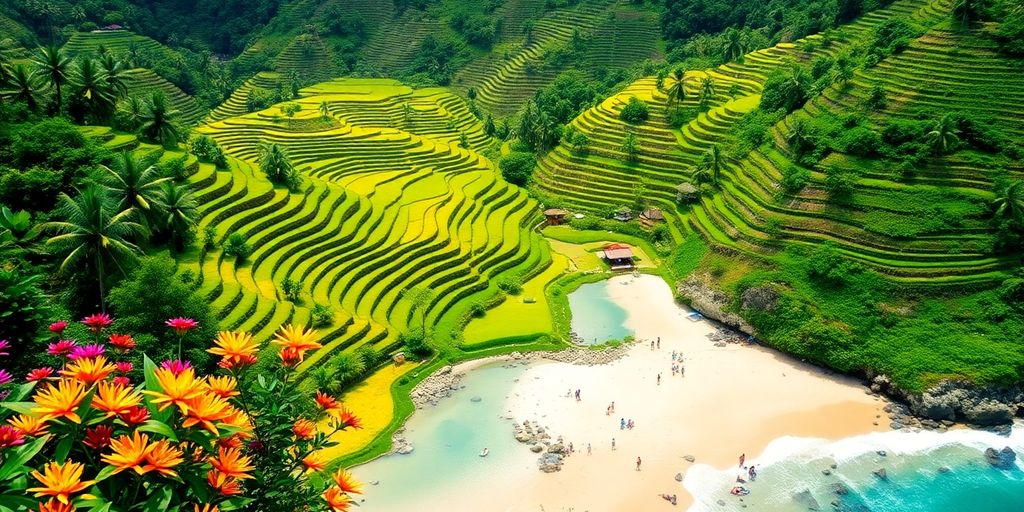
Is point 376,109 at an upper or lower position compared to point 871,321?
upper

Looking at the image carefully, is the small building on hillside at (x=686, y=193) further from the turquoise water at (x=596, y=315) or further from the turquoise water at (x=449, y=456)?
the turquoise water at (x=449, y=456)

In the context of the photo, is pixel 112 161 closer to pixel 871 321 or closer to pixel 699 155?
pixel 871 321

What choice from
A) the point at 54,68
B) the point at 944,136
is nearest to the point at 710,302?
the point at 944,136

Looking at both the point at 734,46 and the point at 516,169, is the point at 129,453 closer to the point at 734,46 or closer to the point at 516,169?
the point at 516,169

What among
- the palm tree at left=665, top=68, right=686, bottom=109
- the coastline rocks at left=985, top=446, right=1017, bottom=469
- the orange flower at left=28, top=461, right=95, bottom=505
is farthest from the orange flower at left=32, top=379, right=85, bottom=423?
the palm tree at left=665, top=68, right=686, bottom=109

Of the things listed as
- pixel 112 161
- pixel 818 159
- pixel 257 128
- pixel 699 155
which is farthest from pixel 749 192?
pixel 257 128
